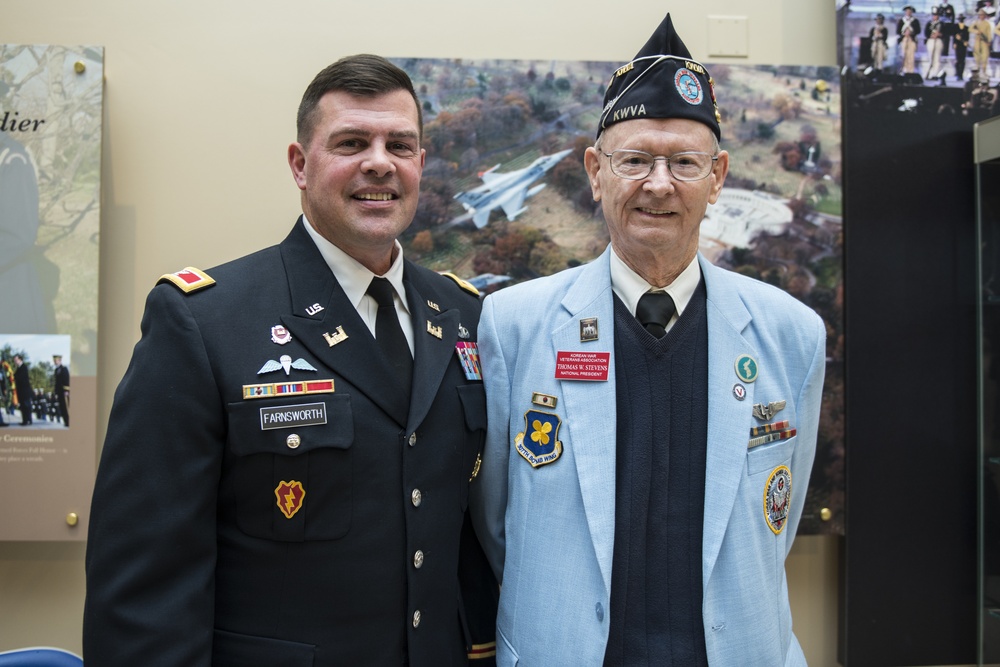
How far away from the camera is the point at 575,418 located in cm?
159

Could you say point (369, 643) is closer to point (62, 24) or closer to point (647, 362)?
point (647, 362)

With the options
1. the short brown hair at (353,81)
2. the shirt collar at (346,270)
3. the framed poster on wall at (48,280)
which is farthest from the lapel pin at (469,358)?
the framed poster on wall at (48,280)

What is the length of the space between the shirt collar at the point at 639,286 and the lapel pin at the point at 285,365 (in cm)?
69

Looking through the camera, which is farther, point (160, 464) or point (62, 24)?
point (62, 24)

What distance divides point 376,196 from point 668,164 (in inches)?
24.8

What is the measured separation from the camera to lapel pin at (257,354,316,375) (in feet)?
4.90

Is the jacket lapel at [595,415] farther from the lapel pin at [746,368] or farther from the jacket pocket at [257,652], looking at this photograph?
the jacket pocket at [257,652]

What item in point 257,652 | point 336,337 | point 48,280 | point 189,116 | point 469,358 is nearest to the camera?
point 257,652

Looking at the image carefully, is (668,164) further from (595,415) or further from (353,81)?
(353,81)

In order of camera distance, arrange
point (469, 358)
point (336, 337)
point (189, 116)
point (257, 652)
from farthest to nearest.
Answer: point (189, 116)
point (469, 358)
point (336, 337)
point (257, 652)

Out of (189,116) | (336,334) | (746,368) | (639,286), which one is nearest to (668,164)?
(639,286)

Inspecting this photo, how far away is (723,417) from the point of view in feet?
5.18

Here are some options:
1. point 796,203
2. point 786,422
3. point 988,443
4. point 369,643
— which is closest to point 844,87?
point 796,203

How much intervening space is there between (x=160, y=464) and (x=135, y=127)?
168 centimetres
